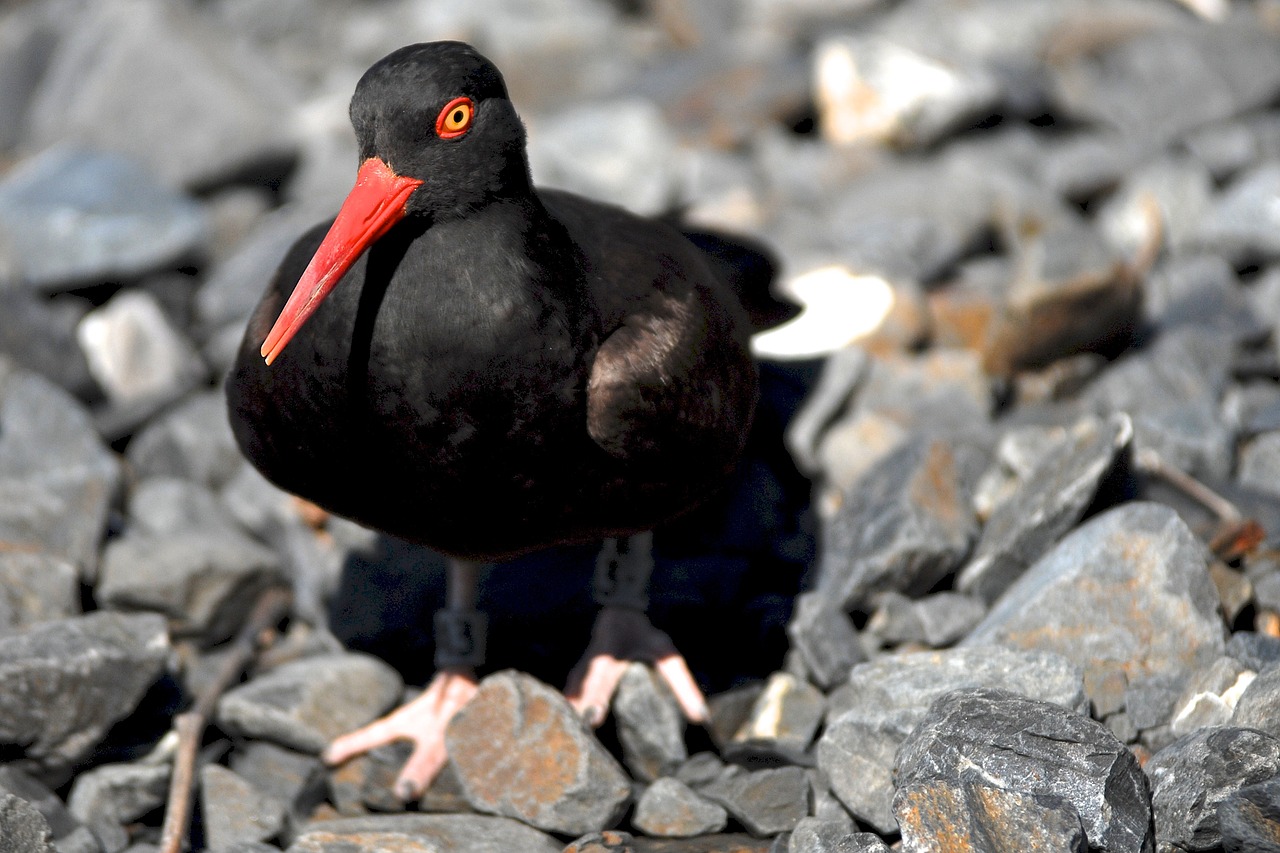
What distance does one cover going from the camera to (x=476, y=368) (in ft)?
11.9

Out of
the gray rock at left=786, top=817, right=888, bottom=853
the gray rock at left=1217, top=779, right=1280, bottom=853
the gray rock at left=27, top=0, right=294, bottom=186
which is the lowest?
the gray rock at left=786, top=817, right=888, bottom=853

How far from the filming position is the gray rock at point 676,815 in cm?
389

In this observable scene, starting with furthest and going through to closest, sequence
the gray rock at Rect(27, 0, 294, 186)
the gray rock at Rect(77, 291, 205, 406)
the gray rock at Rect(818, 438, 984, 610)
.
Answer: the gray rock at Rect(27, 0, 294, 186)
the gray rock at Rect(77, 291, 205, 406)
the gray rock at Rect(818, 438, 984, 610)

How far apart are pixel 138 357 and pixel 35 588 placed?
1900 mm

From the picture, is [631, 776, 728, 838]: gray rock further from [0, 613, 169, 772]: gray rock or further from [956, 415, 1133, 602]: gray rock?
[0, 613, 169, 772]: gray rock

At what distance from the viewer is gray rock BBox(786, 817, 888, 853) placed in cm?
343

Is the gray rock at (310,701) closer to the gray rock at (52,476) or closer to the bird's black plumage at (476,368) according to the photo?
the bird's black plumage at (476,368)

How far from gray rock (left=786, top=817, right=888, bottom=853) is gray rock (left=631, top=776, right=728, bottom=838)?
0.28 m

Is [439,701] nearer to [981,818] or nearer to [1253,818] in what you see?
[981,818]

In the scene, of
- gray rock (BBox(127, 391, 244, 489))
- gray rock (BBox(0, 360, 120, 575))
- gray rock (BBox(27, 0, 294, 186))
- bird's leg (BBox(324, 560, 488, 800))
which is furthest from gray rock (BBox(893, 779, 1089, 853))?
gray rock (BBox(27, 0, 294, 186))

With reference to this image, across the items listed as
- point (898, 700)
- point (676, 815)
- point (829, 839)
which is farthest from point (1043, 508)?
point (676, 815)

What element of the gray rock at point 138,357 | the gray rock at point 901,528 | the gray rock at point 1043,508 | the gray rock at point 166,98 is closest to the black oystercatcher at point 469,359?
the gray rock at point 901,528

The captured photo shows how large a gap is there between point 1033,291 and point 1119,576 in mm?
2026

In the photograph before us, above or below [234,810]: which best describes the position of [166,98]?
above
